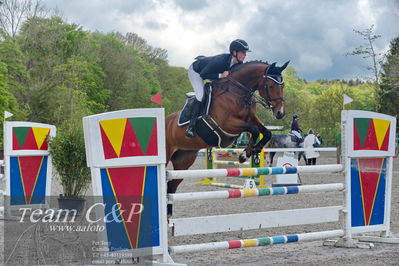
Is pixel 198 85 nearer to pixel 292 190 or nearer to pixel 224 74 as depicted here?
pixel 224 74

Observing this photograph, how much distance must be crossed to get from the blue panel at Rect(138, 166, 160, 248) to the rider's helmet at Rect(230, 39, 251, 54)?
278 cm

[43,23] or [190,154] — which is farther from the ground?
[43,23]

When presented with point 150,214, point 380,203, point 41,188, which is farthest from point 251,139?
point 41,188

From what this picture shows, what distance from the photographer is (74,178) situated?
23.4ft

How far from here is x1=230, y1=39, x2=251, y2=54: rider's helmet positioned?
6387mm

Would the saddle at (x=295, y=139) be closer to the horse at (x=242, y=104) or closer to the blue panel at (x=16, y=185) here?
the horse at (x=242, y=104)

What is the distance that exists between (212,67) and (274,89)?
78cm

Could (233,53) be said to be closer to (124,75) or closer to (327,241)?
(327,241)

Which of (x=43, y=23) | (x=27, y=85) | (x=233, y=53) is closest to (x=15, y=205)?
(x=233, y=53)

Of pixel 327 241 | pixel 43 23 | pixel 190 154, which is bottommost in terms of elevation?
pixel 327 241

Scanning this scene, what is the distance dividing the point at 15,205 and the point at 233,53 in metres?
3.26

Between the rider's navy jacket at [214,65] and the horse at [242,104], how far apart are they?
168mm

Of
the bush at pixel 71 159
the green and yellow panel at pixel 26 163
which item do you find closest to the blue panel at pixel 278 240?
the bush at pixel 71 159

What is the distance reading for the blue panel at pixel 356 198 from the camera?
5.05m
